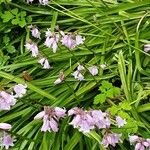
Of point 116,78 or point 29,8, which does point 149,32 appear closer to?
point 116,78

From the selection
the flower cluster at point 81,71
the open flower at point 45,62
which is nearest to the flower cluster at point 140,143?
the flower cluster at point 81,71

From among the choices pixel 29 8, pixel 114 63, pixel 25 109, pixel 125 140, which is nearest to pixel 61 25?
pixel 29 8

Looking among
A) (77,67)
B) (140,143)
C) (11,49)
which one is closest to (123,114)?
(140,143)

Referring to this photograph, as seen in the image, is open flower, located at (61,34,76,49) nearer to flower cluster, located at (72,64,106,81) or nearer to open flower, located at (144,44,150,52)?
flower cluster, located at (72,64,106,81)

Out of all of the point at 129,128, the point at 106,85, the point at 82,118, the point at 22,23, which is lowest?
the point at 129,128

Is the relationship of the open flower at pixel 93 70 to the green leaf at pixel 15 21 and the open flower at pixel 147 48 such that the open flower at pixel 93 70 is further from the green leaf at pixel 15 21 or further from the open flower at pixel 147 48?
the green leaf at pixel 15 21

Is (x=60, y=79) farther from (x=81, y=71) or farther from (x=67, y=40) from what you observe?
(x=67, y=40)

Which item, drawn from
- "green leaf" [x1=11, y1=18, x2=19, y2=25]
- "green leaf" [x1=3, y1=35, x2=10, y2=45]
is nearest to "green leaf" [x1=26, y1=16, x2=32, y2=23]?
"green leaf" [x1=11, y1=18, x2=19, y2=25]

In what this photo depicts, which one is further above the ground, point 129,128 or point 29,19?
point 29,19
